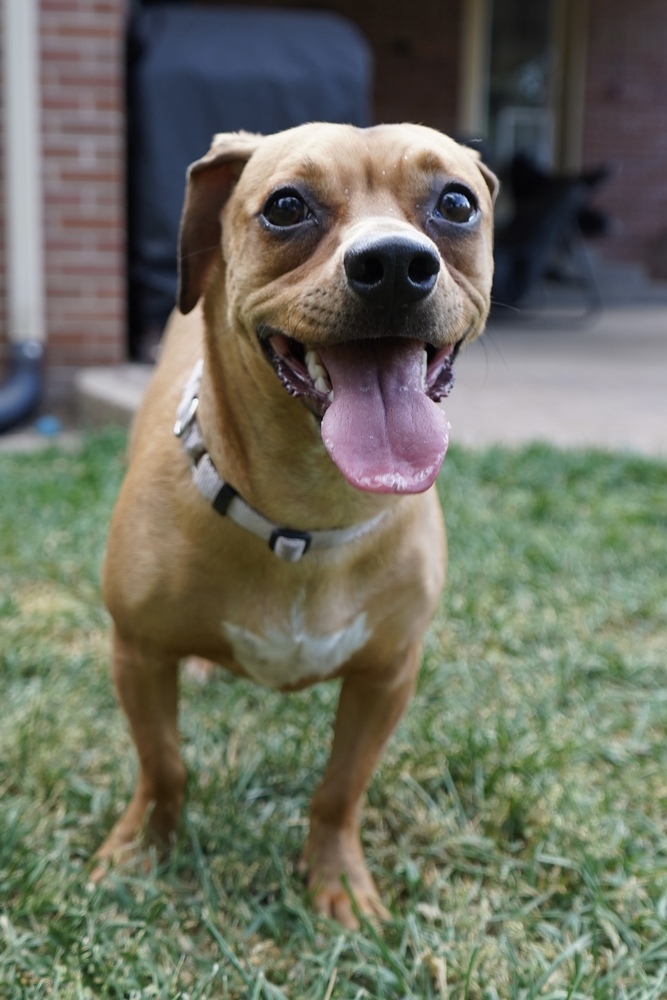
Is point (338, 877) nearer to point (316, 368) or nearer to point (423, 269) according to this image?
point (316, 368)

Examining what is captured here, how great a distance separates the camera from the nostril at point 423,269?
5.31 feet

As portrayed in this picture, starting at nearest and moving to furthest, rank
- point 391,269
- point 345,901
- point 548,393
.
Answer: point 391,269 < point 345,901 < point 548,393

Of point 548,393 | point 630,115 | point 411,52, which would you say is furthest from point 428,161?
point 630,115

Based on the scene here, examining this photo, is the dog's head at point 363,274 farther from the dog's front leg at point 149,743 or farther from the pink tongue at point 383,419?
the dog's front leg at point 149,743

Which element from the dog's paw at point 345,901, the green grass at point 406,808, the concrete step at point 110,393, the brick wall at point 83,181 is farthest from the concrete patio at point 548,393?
the dog's paw at point 345,901

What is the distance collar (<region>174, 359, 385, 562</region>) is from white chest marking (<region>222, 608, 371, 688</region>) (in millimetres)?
129

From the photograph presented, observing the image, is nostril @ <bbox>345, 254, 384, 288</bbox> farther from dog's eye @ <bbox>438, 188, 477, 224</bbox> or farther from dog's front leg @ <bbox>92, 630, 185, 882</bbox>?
dog's front leg @ <bbox>92, 630, 185, 882</bbox>

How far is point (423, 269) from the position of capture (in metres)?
1.64

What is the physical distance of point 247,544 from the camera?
6.57 feet

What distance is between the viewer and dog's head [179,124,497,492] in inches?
65.4

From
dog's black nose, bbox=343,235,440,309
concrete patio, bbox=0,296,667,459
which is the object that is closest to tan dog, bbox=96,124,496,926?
dog's black nose, bbox=343,235,440,309

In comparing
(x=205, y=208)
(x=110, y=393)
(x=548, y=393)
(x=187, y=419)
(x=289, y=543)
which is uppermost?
(x=205, y=208)

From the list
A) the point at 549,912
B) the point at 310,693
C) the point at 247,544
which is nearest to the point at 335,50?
the point at 310,693

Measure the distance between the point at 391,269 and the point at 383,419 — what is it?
0.77ft
